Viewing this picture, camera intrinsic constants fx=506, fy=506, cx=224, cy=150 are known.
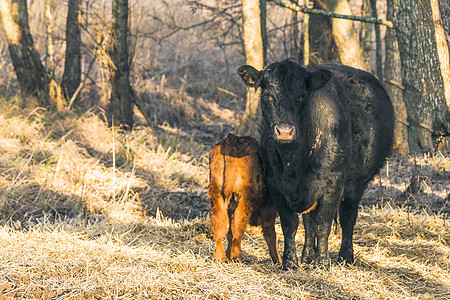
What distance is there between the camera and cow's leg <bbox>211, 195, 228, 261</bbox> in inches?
165

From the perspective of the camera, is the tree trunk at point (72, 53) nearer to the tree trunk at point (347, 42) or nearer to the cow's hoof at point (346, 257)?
the tree trunk at point (347, 42)

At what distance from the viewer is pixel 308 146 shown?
4.27 metres

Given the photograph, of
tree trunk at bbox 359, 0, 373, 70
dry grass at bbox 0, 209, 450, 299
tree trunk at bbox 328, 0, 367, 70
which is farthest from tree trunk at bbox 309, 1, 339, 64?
dry grass at bbox 0, 209, 450, 299

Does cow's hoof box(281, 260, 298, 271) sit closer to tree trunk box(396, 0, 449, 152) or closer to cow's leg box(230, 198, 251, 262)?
cow's leg box(230, 198, 251, 262)

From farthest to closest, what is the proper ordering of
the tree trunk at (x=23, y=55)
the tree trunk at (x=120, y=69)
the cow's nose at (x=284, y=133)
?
the tree trunk at (x=23, y=55) → the tree trunk at (x=120, y=69) → the cow's nose at (x=284, y=133)

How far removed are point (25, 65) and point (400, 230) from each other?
780cm

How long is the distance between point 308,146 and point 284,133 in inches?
23.0

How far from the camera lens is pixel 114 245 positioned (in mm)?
4637

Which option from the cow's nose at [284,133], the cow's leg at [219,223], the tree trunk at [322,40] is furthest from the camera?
the tree trunk at [322,40]

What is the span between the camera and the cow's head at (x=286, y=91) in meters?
3.91

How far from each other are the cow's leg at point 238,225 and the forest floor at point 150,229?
0.14 meters

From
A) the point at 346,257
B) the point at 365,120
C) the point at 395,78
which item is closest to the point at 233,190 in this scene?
the point at 346,257

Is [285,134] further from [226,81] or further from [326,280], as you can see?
[226,81]

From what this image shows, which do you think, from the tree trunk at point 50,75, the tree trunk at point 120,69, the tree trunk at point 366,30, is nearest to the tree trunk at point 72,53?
the tree trunk at point 50,75
